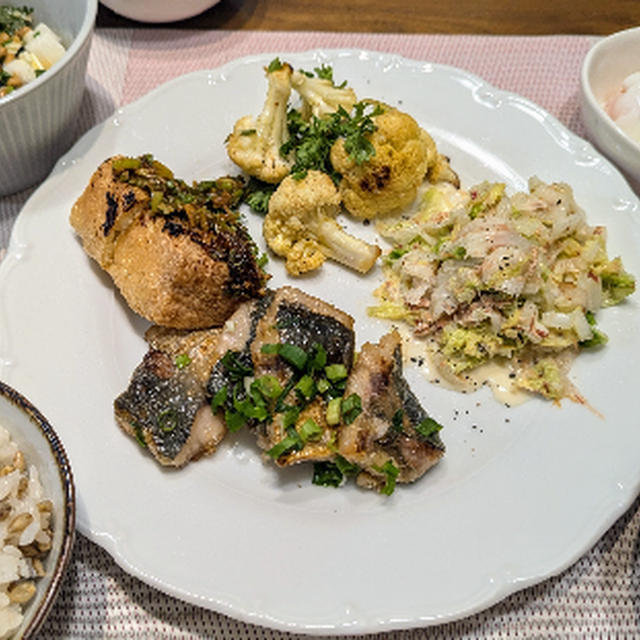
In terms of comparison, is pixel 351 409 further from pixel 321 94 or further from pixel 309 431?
pixel 321 94

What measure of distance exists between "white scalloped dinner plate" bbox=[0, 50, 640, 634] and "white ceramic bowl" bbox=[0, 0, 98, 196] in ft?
0.45

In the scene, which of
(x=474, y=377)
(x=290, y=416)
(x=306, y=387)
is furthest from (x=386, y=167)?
(x=290, y=416)

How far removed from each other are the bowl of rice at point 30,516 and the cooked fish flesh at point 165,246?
0.66m

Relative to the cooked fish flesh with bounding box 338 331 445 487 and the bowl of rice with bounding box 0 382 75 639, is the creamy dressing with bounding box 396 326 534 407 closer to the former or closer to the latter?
the cooked fish flesh with bounding box 338 331 445 487

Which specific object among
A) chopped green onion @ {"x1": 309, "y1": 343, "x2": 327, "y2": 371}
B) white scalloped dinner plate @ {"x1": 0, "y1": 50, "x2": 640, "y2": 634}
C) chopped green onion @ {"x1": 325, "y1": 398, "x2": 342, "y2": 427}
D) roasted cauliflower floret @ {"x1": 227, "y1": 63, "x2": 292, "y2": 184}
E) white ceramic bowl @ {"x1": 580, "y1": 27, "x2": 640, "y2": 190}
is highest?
white ceramic bowl @ {"x1": 580, "y1": 27, "x2": 640, "y2": 190}

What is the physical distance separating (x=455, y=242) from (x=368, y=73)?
3.53 feet

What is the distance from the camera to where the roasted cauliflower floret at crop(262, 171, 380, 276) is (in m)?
3.08

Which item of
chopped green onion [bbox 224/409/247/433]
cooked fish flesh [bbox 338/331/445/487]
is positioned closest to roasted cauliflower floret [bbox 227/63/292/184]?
cooked fish flesh [bbox 338/331/445/487]

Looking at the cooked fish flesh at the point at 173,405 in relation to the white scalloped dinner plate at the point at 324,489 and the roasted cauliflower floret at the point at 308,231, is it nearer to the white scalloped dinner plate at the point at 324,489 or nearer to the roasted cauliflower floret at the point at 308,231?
the white scalloped dinner plate at the point at 324,489

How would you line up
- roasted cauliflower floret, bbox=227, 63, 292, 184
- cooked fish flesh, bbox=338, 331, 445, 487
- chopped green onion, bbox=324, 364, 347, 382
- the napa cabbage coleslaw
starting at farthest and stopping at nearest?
roasted cauliflower floret, bbox=227, 63, 292, 184, the napa cabbage coleslaw, chopped green onion, bbox=324, 364, 347, 382, cooked fish flesh, bbox=338, 331, 445, 487

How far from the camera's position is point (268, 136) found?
327 cm

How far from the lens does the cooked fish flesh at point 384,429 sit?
2459mm

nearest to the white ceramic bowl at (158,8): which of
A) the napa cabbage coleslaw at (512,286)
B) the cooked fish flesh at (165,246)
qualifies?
the cooked fish flesh at (165,246)

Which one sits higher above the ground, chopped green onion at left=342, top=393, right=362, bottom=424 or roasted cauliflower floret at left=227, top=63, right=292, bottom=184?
roasted cauliflower floret at left=227, top=63, right=292, bottom=184
